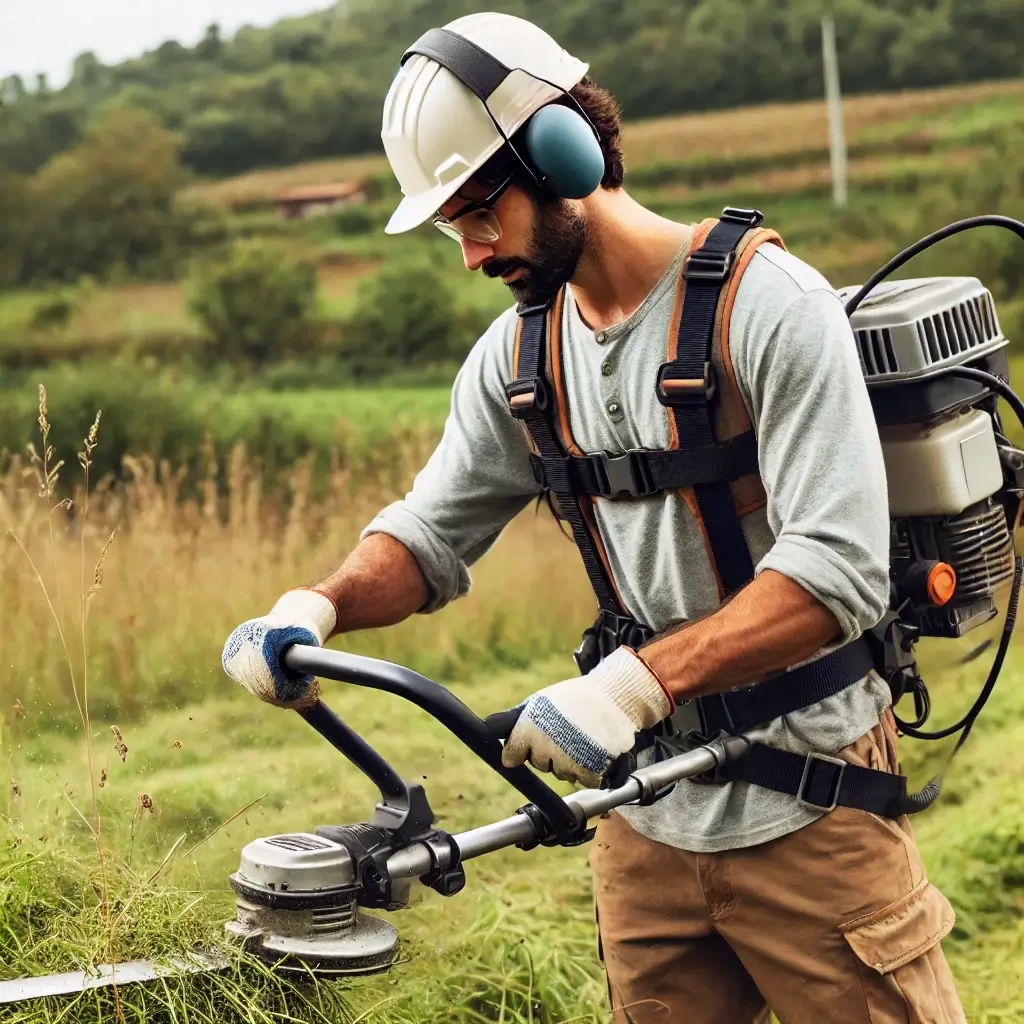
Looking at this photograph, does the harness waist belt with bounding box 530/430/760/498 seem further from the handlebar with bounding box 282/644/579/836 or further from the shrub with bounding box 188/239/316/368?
the shrub with bounding box 188/239/316/368

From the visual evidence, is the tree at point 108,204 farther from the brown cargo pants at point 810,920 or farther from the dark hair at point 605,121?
the brown cargo pants at point 810,920

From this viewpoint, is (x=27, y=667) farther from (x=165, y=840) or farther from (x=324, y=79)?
(x=324, y=79)

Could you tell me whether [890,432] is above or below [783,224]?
above

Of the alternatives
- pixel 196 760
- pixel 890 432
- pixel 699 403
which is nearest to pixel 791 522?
pixel 699 403

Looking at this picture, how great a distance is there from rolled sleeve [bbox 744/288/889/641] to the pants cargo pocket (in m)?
0.56

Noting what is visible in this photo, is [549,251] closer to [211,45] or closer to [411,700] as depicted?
[411,700]

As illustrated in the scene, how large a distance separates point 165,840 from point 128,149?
22.5 ft

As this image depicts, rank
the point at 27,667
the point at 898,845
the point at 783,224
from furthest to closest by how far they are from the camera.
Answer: the point at 783,224
the point at 27,667
the point at 898,845

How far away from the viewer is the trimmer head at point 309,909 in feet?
6.63

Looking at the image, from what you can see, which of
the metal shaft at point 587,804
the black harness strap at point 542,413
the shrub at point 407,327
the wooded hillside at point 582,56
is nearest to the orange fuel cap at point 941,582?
the metal shaft at point 587,804

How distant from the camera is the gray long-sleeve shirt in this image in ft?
7.02

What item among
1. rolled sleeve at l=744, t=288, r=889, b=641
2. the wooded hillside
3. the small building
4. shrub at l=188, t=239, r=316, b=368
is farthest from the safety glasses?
the wooded hillside

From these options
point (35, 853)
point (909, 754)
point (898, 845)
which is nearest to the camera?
point (898, 845)

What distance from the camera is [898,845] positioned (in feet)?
8.22
